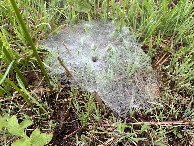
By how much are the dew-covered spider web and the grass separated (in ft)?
0.32

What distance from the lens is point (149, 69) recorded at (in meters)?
1.85

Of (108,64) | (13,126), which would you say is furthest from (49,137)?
(108,64)

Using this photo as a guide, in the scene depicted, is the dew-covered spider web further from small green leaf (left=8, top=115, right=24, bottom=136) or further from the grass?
small green leaf (left=8, top=115, right=24, bottom=136)

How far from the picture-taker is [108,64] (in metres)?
1.86

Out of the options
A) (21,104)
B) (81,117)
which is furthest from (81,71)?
(21,104)

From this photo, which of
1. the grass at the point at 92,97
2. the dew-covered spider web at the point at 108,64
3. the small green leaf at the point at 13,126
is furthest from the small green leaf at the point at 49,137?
the dew-covered spider web at the point at 108,64

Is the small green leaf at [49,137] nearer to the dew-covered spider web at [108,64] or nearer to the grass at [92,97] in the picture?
the grass at [92,97]

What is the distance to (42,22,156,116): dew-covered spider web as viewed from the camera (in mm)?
1718

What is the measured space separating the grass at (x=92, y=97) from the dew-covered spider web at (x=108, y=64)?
3.8 inches

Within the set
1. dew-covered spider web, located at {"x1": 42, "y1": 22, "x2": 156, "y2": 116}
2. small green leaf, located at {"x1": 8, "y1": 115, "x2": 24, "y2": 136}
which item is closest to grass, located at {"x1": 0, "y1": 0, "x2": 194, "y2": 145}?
dew-covered spider web, located at {"x1": 42, "y1": 22, "x2": 156, "y2": 116}

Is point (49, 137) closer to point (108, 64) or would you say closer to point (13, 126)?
point (13, 126)

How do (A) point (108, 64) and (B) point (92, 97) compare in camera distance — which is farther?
(A) point (108, 64)

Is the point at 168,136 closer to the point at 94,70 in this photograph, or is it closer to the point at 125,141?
the point at 125,141

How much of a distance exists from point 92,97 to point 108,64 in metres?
0.42
